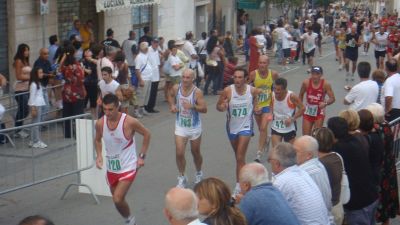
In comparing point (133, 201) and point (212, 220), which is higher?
point (212, 220)

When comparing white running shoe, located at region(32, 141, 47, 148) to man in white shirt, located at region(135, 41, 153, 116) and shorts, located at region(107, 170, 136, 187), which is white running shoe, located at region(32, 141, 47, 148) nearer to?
shorts, located at region(107, 170, 136, 187)

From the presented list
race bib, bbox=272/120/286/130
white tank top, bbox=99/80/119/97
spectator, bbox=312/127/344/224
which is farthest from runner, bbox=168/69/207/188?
spectator, bbox=312/127/344/224

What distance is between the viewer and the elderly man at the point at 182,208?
4914 millimetres

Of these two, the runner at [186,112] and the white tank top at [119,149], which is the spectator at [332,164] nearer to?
the white tank top at [119,149]

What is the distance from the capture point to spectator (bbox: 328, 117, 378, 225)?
7566 millimetres

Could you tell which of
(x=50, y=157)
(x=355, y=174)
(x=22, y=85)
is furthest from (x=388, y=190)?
A: (x=22, y=85)

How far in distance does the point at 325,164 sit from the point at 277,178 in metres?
0.92

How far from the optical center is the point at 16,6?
59.0ft

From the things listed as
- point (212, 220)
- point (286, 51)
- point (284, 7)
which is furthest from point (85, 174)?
point (284, 7)

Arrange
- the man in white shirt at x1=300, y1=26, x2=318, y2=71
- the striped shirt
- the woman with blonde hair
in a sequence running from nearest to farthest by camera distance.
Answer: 1. the woman with blonde hair
2. the striped shirt
3. the man in white shirt at x1=300, y1=26, x2=318, y2=71

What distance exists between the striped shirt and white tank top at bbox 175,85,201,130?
4802 mm

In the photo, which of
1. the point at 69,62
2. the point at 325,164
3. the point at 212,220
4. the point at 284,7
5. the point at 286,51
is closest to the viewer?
the point at 212,220

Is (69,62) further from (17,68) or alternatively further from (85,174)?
(85,174)

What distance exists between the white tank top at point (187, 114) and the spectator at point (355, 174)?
3.61 meters
